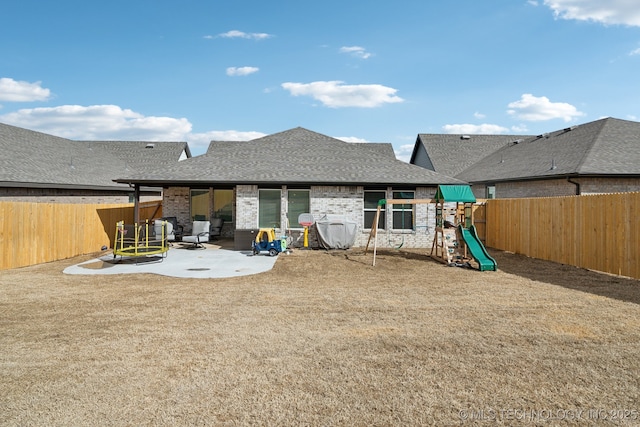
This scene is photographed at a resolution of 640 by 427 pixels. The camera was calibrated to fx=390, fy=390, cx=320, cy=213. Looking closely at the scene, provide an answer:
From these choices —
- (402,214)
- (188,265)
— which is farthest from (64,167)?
(402,214)

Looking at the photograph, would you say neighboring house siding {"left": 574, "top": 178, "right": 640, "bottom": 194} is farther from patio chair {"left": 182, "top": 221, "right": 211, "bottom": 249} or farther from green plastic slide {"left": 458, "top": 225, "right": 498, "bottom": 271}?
patio chair {"left": 182, "top": 221, "right": 211, "bottom": 249}

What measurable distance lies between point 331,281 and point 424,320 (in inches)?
146

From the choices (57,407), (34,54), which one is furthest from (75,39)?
(57,407)

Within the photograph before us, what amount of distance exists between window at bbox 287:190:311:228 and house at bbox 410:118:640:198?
10.8 metres

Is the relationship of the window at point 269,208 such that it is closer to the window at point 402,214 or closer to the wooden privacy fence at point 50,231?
the window at point 402,214

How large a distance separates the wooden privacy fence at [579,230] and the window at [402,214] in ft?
12.5

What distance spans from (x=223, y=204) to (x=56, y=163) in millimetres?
9119

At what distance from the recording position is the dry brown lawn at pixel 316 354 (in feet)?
11.5

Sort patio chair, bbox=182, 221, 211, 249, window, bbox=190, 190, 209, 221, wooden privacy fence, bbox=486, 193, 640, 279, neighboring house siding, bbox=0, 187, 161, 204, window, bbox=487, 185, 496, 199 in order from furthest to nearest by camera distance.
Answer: window, bbox=487, 185, 496, 199, window, bbox=190, 190, 209, 221, neighboring house siding, bbox=0, 187, 161, 204, patio chair, bbox=182, 221, 211, 249, wooden privacy fence, bbox=486, 193, 640, 279

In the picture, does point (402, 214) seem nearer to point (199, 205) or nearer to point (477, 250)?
point (477, 250)

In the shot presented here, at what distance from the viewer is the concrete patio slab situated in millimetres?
10664

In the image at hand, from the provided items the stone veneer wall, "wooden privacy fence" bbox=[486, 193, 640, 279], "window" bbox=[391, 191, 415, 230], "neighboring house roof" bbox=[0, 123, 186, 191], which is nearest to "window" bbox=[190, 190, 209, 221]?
the stone veneer wall

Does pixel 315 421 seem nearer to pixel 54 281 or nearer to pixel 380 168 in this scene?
pixel 54 281

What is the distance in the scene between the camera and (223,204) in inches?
747
